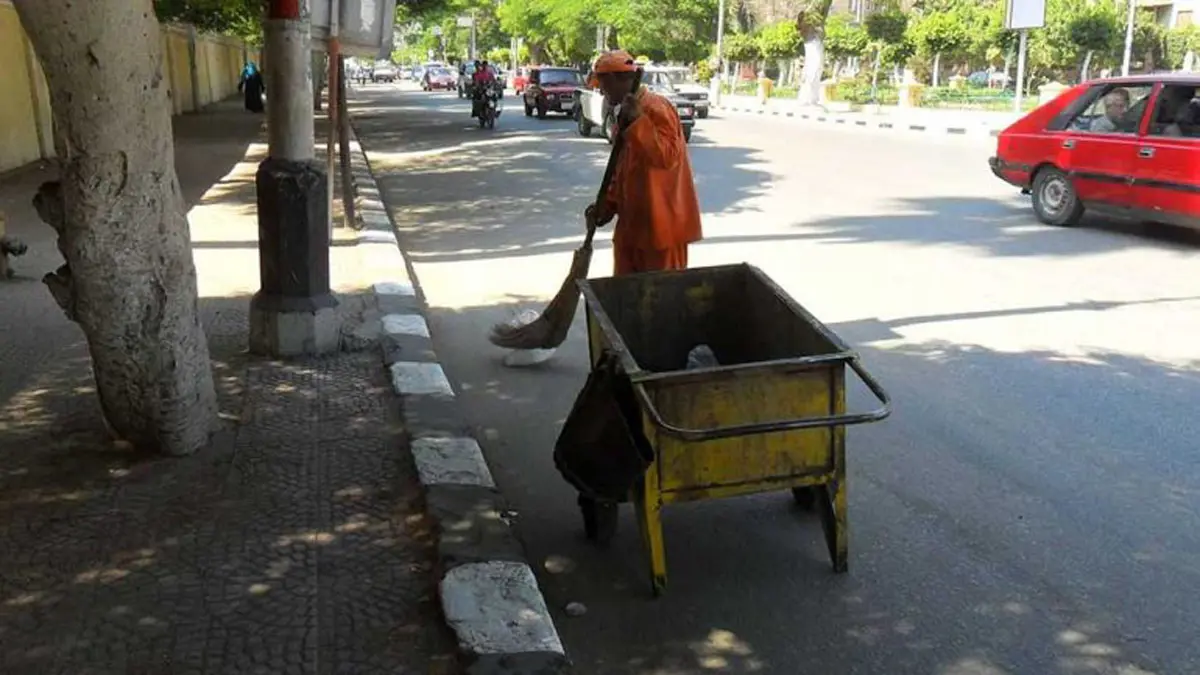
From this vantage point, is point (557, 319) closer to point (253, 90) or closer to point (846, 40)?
point (253, 90)

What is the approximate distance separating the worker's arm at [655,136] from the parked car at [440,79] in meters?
58.9

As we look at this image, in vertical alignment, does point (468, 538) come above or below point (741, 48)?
below

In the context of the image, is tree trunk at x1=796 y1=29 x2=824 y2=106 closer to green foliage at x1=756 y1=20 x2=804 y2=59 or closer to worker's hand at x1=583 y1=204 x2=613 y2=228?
green foliage at x1=756 y1=20 x2=804 y2=59

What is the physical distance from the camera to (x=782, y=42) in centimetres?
4378

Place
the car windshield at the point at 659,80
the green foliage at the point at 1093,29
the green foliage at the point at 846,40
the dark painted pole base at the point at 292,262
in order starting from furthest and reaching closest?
the green foliage at the point at 846,40, the green foliage at the point at 1093,29, the car windshield at the point at 659,80, the dark painted pole base at the point at 292,262

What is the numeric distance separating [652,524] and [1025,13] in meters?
25.4

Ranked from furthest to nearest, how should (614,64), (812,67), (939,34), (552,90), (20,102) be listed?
(812,67), (939,34), (552,90), (20,102), (614,64)

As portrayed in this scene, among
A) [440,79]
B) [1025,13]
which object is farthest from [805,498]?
[440,79]

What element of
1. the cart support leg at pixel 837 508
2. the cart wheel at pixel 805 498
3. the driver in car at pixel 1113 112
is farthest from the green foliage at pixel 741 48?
the cart support leg at pixel 837 508

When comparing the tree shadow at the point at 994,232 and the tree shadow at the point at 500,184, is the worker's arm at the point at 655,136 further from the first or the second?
the tree shadow at the point at 994,232

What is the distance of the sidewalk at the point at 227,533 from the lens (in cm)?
315

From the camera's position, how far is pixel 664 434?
350 cm

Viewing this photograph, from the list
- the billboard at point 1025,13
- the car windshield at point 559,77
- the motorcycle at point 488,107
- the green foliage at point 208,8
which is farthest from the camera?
the car windshield at point 559,77

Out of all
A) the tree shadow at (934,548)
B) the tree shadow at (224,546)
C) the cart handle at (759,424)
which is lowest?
the tree shadow at (934,548)
